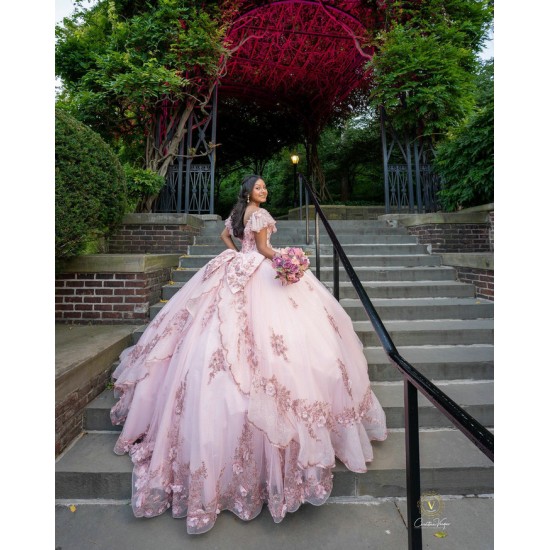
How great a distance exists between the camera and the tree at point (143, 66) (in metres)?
5.66

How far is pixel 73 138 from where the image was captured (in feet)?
10.0

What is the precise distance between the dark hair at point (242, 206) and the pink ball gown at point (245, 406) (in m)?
0.43

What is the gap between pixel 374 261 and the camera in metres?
4.63

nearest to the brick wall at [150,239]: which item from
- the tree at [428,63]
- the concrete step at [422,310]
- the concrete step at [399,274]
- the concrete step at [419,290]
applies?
the concrete step at [399,274]

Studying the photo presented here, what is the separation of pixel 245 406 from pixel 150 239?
3949 mm

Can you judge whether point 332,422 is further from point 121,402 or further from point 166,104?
point 166,104

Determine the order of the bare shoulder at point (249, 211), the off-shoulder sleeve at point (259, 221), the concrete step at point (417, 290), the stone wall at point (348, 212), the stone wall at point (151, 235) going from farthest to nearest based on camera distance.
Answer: the stone wall at point (348, 212) < the stone wall at point (151, 235) < the concrete step at point (417, 290) < the bare shoulder at point (249, 211) < the off-shoulder sleeve at point (259, 221)

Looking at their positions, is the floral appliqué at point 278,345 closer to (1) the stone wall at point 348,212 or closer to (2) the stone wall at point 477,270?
(2) the stone wall at point 477,270

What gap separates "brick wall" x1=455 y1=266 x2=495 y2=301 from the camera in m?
3.98

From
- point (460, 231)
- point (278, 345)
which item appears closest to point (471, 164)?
point (460, 231)

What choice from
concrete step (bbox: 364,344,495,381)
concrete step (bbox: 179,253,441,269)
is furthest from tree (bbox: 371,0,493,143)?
concrete step (bbox: 364,344,495,381)

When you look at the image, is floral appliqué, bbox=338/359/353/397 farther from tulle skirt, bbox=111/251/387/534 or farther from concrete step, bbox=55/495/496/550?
concrete step, bbox=55/495/496/550

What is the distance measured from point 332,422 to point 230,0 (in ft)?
24.3

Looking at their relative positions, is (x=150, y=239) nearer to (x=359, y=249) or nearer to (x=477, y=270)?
(x=359, y=249)
